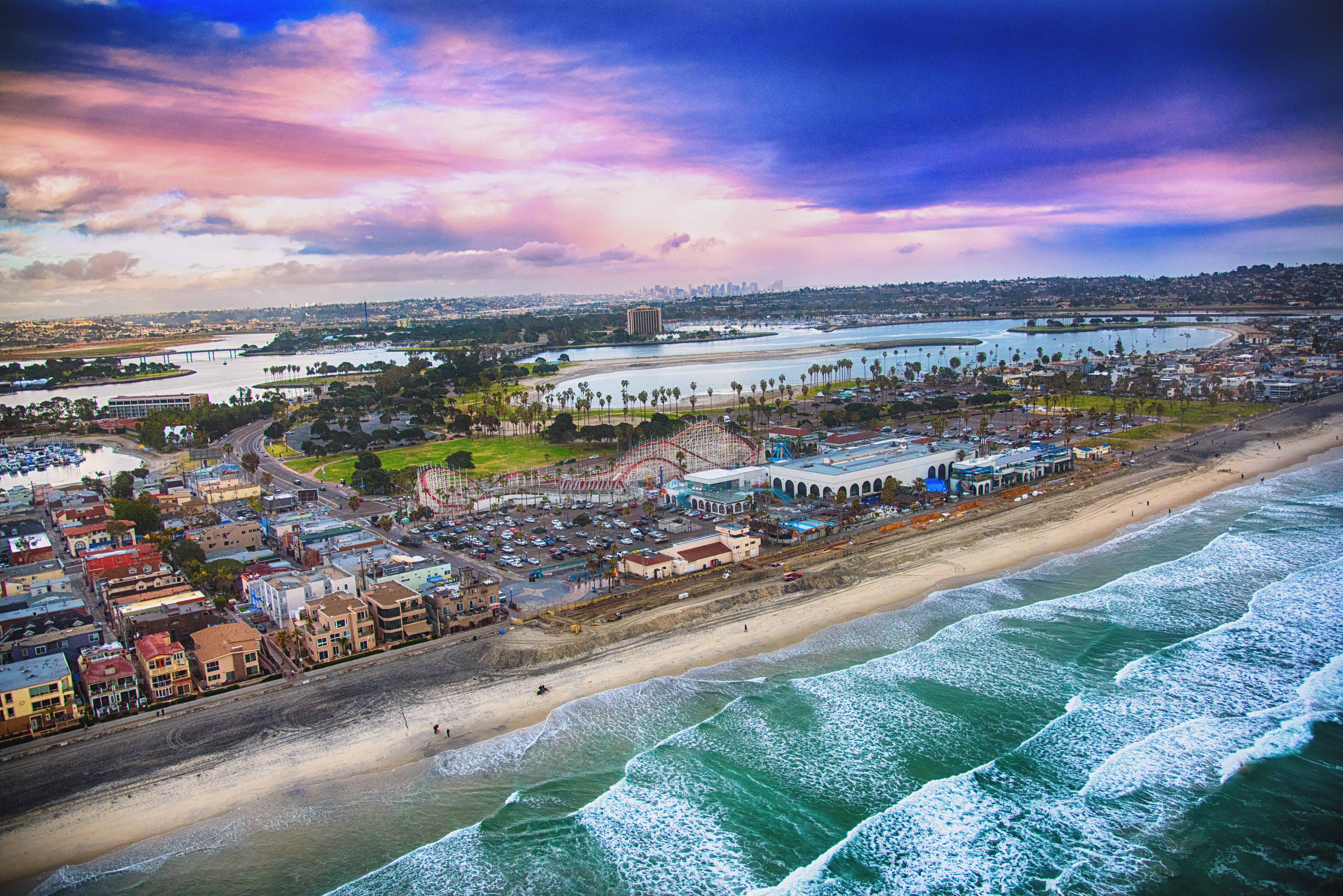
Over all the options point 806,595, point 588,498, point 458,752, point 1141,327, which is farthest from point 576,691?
point 1141,327

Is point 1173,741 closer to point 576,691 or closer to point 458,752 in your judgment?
point 576,691

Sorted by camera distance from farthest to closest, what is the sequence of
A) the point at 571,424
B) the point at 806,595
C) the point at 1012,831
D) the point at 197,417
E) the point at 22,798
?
the point at 197,417, the point at 571,424, the point at 806,595, the point at 22,798, the point at 1012,831

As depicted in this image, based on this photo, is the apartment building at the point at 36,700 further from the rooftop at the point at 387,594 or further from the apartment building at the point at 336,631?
the rooftop at the point at 387,594

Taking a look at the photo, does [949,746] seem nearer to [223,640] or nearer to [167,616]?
[223,640]

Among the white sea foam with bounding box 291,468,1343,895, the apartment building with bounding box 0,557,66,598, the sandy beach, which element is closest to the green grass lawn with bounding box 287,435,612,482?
the apartment building with bounding box 0,557,66,598

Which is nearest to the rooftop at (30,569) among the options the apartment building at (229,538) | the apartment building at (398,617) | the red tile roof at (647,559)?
the apartment building at (229,538)
